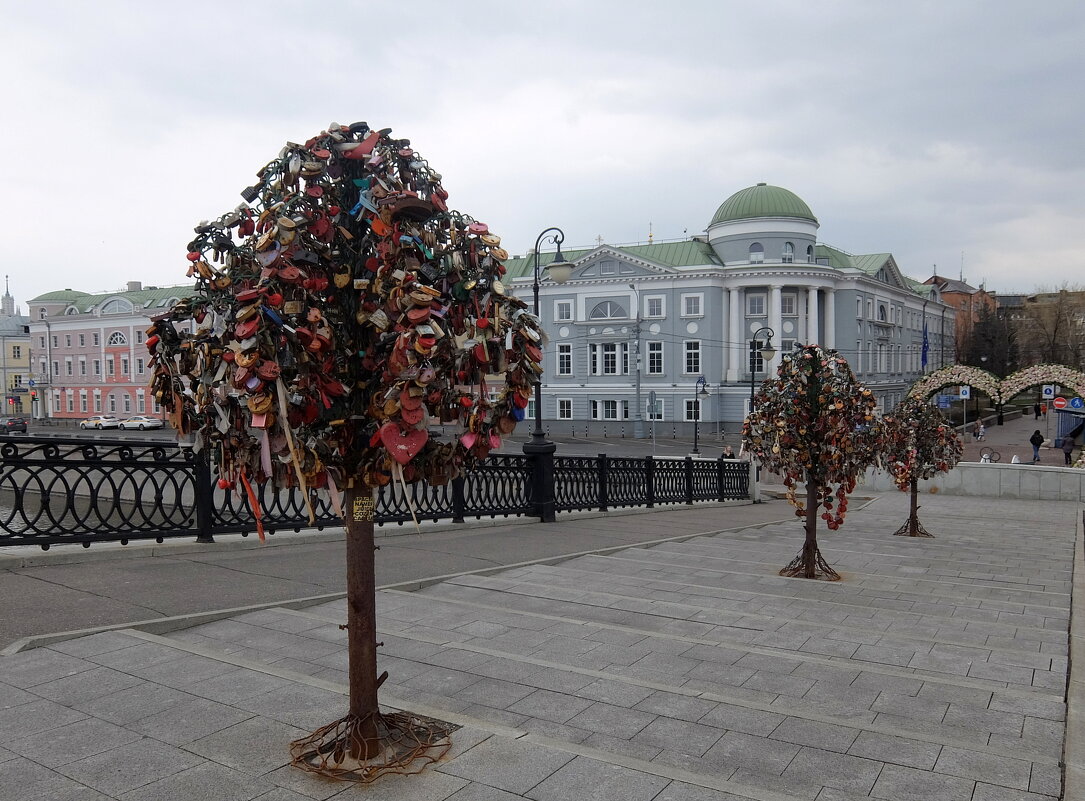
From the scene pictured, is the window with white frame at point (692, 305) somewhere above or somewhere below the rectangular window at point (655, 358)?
above

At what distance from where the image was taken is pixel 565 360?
58500mm

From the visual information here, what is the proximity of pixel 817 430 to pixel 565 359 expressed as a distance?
49104 millimetres

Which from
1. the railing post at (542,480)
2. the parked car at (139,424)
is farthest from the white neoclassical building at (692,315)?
the railing post at (542,480)

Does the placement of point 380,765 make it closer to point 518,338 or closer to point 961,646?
point 518,338

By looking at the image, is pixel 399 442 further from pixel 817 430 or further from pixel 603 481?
pixel 603 481

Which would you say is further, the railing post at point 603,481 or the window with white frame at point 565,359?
the window with white frame at point 565,359

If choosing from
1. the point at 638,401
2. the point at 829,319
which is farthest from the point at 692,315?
the point at 829,319

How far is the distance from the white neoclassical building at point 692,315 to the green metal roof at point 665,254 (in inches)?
4.6

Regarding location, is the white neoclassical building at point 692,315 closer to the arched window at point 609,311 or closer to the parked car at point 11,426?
the arched window at point 609,311

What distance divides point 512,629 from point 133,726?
2705 millimetres

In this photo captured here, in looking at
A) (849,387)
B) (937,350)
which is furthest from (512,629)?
(937,350)

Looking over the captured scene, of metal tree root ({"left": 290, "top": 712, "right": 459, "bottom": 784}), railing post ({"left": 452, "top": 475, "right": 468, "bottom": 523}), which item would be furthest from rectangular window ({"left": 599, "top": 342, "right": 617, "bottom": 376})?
metal tree root ({"left": 290, "top": 712, "right": 459, "bottom": 784})

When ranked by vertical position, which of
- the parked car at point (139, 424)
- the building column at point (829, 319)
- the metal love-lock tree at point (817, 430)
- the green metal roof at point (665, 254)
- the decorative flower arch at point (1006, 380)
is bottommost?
the parked car at point (139, 424)

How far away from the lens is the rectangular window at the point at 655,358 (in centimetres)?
5584
